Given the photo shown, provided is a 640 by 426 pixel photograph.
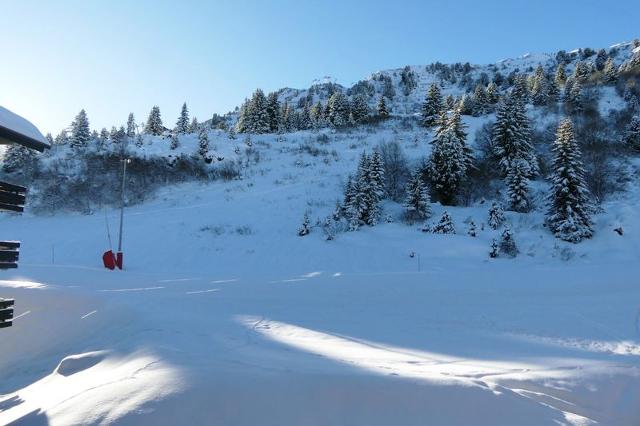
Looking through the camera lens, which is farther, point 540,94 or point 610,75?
point 540,94

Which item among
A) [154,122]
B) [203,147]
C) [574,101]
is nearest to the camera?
[203,147]

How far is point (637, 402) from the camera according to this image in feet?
12.1

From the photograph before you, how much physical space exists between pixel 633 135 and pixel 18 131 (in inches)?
1444

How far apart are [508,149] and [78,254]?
25.9 meters

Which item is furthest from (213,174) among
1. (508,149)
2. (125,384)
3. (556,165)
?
(125,384)

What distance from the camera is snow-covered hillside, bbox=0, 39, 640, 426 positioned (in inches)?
127

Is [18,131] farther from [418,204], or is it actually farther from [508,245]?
[418,204]

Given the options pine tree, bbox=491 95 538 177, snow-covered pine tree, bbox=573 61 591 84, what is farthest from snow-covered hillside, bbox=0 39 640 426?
snow-covered pine tree, bbox=573 61 591 84

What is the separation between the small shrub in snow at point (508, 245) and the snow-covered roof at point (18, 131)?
1806cm

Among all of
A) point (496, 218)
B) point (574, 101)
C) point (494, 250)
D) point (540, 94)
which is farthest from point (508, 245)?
point (540, 94)

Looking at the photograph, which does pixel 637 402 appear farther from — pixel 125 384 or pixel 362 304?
pixel 362 304

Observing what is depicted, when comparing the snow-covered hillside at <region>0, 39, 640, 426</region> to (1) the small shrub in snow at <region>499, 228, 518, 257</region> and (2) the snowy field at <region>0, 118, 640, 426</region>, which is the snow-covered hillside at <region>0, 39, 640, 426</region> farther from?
(1) the small shrub in snow at <region>499, 228, 518, 257</region>

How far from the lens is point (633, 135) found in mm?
30969

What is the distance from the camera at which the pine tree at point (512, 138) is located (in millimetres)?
27828
